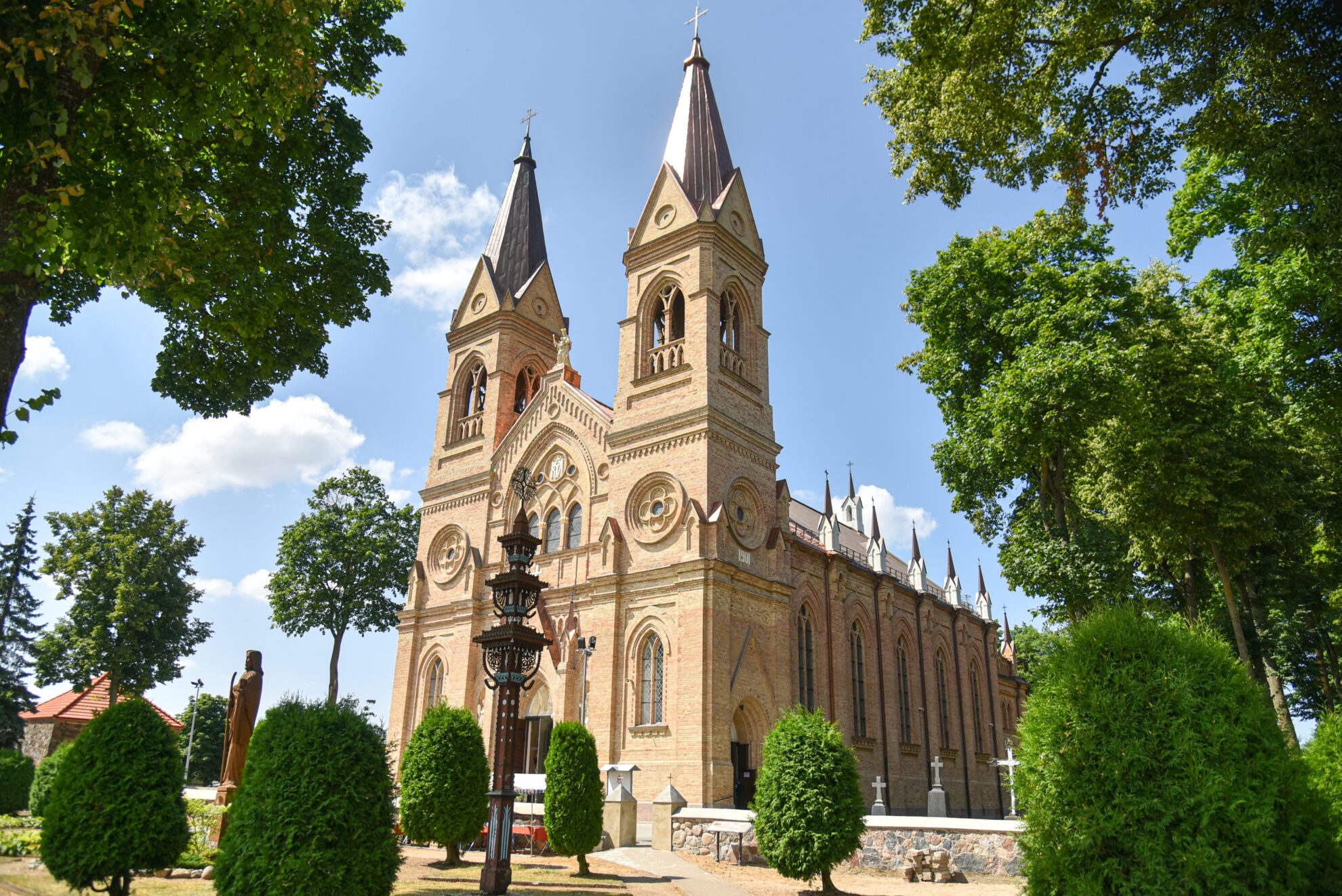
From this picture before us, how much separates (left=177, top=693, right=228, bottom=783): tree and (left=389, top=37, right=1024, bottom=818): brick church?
26828mm

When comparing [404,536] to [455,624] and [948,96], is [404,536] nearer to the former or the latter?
[455,624]

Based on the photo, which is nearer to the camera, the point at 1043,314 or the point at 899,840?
the point at 899,840

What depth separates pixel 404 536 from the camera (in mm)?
41844

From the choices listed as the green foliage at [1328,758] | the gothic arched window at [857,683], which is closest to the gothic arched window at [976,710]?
the gothic arched window at [857,683]

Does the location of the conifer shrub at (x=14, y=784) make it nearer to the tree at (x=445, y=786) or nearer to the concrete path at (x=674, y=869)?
the tree at (x=445, y=786)

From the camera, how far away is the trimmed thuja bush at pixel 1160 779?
6.14 metres

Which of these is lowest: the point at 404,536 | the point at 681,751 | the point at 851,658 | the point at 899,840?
the point at 899,840

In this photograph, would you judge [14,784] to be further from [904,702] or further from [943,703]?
[943,703]

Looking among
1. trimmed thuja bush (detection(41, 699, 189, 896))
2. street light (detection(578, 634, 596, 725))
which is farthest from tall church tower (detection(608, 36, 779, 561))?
trimmed thuja bush (detection(41, 699, 189, 896))

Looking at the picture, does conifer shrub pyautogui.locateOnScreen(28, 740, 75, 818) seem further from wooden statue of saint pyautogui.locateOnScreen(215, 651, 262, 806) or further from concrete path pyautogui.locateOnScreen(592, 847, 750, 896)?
concrete path pyautogui.locateOnScreen(592, 847, 750, 896)

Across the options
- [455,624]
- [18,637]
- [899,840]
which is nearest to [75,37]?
[899,840]

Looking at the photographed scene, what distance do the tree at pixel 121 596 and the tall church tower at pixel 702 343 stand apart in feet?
74.7

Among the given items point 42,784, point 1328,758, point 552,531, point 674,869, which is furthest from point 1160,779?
point 42,784

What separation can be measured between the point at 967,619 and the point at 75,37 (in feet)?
143
